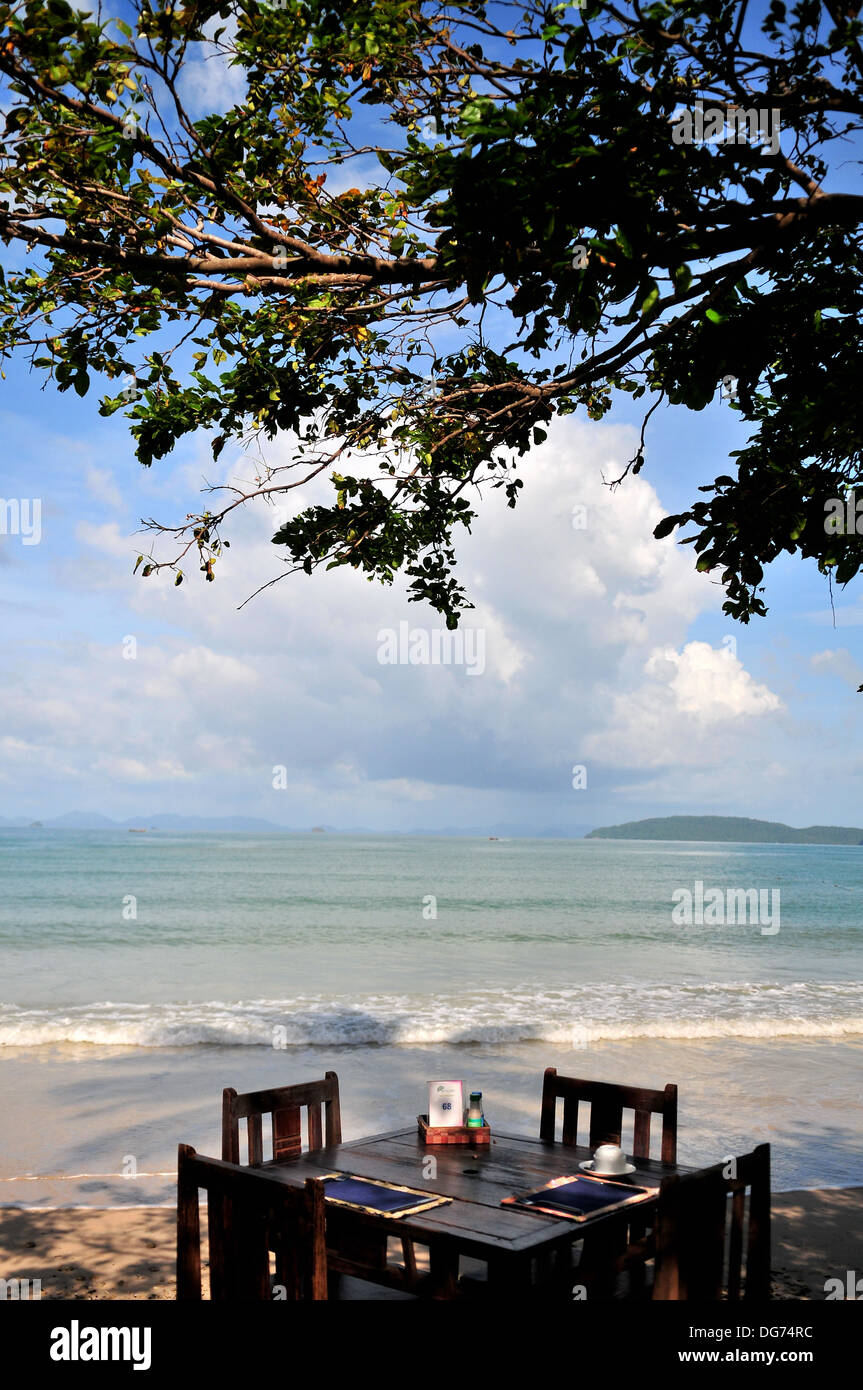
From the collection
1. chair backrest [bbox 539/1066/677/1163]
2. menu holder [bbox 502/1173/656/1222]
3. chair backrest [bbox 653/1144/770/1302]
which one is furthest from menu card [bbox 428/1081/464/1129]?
chair backrest [bbox 653/1144/770/1302]

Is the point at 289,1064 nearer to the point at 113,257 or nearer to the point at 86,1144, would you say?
the point at 86,1144

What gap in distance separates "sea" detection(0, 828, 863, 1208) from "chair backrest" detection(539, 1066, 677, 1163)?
9.95ft

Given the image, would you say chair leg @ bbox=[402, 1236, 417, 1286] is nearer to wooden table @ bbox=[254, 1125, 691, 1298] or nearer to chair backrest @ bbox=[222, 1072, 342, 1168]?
wooden table @ bbox=[254, 1125, 691, 1298]

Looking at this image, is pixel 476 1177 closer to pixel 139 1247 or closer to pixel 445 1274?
pixel 445 1274

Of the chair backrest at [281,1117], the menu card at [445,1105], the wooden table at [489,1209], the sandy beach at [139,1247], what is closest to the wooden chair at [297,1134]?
the chair backrest at [281,1117]

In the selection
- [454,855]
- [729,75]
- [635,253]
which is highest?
[729,75]

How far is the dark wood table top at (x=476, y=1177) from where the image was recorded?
125 inches

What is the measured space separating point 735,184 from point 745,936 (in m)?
26.8

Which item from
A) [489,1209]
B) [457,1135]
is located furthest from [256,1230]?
[457,1135]

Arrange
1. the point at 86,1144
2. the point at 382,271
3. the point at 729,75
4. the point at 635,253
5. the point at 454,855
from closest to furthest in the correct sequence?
the point at 635,253
the point at 729,75
the point at 382,271
the point at 86,1144
the point at 454,855

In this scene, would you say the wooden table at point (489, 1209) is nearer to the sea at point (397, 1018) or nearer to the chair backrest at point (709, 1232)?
the chair backrest at point (709, 1232)

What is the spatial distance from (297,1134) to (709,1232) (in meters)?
1.93

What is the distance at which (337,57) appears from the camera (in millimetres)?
3615

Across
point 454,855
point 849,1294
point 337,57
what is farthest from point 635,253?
point 454,855
